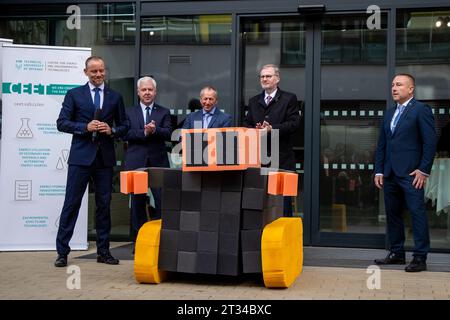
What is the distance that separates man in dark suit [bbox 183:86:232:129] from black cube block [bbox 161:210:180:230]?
1.44 meters

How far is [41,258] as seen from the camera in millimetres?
6816

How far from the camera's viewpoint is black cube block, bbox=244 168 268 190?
526 centimetres

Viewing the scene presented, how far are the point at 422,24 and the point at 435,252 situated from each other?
2520 millimetres

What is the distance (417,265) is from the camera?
611 cm

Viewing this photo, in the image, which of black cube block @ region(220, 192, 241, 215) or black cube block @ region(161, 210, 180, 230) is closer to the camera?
black cube block @ region(220, 192, 241, 215)

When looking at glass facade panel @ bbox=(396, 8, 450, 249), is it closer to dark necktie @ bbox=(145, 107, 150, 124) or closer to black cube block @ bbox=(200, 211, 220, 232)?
dark necktie @ bbox=(145, 107, 150, 124)

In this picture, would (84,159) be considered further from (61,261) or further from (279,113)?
(279,113)

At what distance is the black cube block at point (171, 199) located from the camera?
541 centimetres

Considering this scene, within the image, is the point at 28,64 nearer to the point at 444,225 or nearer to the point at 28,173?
the point at 28,173

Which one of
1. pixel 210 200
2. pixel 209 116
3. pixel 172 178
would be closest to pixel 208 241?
pixel 210 200

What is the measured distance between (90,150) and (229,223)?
174 cm

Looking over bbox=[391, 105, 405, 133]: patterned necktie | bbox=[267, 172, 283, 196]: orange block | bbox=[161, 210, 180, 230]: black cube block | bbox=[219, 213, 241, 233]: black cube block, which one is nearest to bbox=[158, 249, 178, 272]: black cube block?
bbox=[161, 210, 180, 230]: black cube block

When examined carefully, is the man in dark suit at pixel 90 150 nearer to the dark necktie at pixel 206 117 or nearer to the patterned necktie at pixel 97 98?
the patterned necktie at pixel 97 98

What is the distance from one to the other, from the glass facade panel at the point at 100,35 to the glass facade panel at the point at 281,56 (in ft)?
4.57
